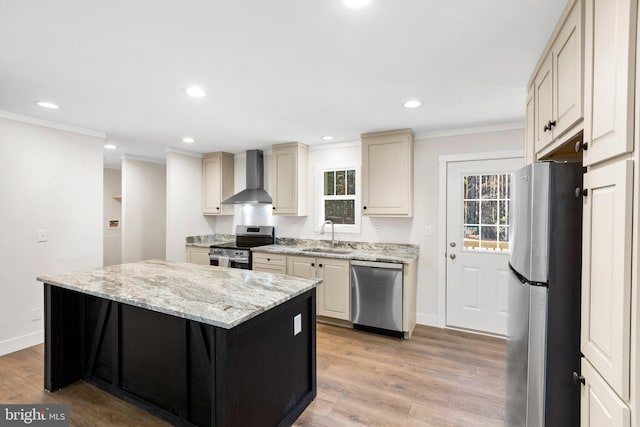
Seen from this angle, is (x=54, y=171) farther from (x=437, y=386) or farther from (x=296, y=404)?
(x=437, y=386)

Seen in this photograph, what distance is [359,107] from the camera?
9.31 ft

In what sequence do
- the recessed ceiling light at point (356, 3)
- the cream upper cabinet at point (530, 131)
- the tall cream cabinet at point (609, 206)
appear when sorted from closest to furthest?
1. the tall cream cabinet at point (609, 206)
2. the recessed ceiling light at point (356, 3)
3. the cream upper cabinet at point (530, 131)

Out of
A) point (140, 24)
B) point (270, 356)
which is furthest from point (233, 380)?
point (140, 24)

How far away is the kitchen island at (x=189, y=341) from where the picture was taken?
5.26 feet

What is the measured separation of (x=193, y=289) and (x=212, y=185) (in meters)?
3.37

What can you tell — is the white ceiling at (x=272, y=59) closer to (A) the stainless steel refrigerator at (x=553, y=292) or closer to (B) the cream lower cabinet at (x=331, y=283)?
(A) the stainless steel refrigerator at (x=553, y=292)

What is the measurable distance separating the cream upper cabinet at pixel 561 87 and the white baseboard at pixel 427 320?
A: 2459 millimetres

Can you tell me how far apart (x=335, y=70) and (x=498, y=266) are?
274cm

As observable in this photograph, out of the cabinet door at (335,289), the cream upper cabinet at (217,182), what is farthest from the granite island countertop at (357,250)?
the cream upper cabinet at (217,182)

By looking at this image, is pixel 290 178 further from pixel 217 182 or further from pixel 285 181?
Result: pixel 217 182

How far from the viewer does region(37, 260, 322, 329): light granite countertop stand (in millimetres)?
1594

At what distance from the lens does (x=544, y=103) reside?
1792 mm

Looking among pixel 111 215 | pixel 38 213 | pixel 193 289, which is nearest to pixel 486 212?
pixel 193 289

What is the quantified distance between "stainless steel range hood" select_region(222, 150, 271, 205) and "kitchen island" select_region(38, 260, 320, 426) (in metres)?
2.14
